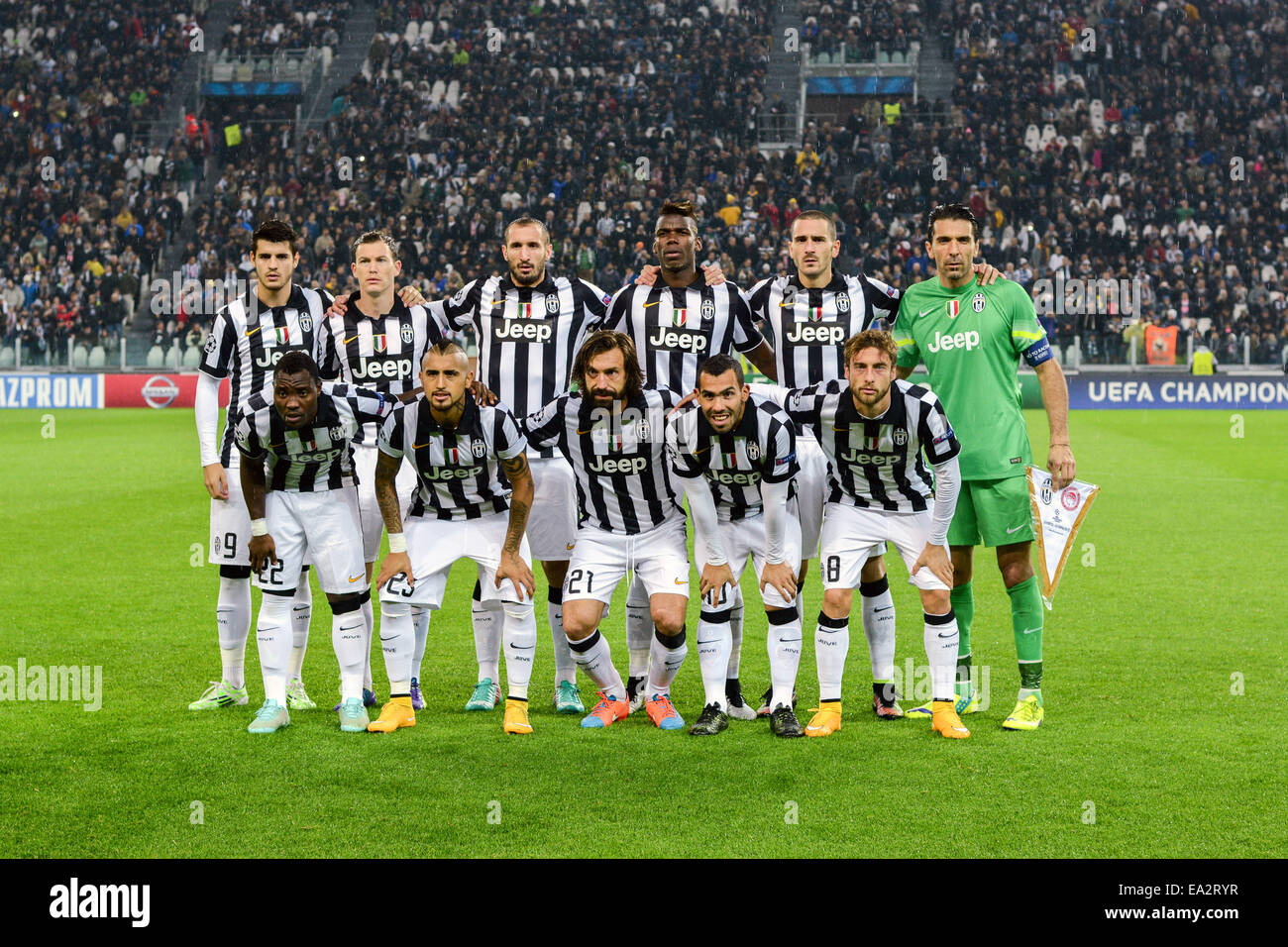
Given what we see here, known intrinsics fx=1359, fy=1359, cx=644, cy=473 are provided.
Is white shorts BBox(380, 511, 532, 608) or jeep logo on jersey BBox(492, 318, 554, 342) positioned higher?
jeep logo on jersey BBox(492, 318, 554, 342)

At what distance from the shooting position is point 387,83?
3466 cm

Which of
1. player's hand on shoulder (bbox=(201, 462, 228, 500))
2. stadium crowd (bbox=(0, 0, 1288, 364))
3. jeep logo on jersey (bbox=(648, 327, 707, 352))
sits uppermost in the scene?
stadium crowd (bbox=(0, 0, 1288, 364))

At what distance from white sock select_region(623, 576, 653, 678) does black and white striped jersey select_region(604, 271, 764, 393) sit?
993 millimetres

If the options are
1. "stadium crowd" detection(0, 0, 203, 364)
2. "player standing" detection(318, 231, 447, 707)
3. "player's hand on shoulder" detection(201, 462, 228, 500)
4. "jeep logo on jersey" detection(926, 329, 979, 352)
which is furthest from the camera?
"stadium crowd" detection(0, 0, 203, 364)

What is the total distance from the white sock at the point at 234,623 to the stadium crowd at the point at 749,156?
68.9 feet

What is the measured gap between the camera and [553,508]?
653cm

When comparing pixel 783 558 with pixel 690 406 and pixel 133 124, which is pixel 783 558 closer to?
pixel 690 406

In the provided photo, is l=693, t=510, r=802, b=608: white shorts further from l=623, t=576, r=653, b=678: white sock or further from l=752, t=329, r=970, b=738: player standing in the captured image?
l=623, t=576, r=653, b=678: white sock

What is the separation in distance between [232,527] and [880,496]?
3000 millimetres

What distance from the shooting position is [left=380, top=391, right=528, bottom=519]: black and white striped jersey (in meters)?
6.02

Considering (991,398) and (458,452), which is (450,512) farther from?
(991,398)

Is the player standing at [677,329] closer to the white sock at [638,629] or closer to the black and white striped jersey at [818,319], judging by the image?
the white sock at [638,629]

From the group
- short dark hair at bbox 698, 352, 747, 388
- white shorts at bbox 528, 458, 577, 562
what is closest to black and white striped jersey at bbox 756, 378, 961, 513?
short dark hair at bbox 698, 352, 747, 388

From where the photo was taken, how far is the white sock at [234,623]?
6.43 metres
